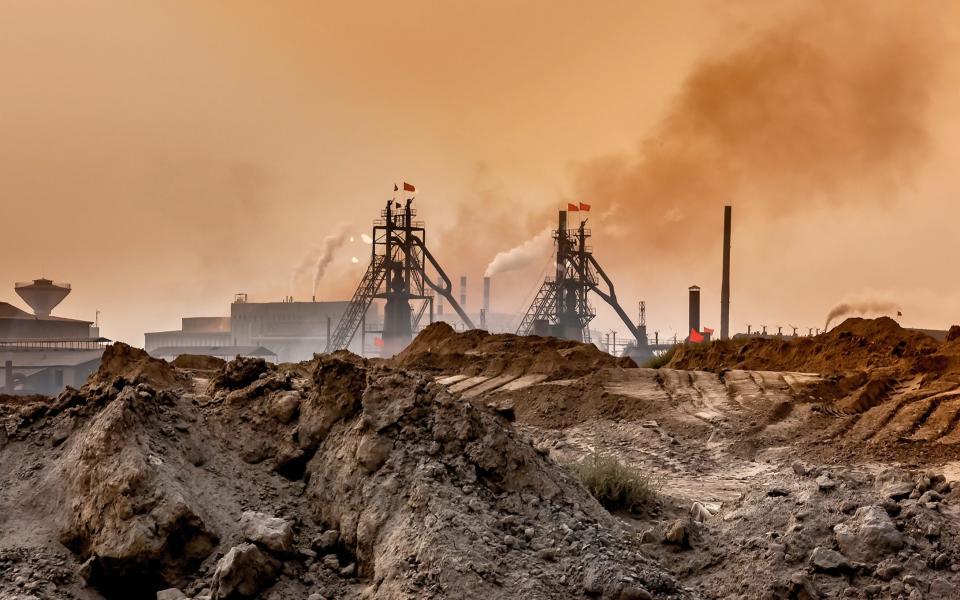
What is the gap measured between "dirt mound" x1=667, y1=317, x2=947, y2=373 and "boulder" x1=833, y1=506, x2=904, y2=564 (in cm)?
1441

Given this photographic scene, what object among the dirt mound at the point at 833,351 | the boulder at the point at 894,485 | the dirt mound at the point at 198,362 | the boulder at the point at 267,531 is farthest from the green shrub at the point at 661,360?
the boulder at the point at 267,531

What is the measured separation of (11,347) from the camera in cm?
5022

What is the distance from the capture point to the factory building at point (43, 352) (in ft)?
159

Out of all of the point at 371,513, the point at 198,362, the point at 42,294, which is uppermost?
the point at 42,294

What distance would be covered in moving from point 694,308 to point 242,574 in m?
48.8

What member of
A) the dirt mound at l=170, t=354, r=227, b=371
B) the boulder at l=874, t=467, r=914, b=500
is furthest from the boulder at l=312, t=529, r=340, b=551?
the dirt mound at l=170, t=354, r=227, b=371

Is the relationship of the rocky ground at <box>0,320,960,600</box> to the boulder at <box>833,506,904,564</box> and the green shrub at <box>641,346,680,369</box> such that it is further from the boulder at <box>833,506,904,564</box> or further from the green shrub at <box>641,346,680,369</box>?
the green shrub at <box>641,346,680,369</box>

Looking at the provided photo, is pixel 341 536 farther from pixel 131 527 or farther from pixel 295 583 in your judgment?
pixel 131 527

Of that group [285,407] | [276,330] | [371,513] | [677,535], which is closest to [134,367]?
[285,407]

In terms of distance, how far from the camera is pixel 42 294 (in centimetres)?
6425

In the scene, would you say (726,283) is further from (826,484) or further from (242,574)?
(242,574)

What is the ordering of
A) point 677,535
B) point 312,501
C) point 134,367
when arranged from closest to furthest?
1. point 312,501
2. point 677,535
3. point 134,367

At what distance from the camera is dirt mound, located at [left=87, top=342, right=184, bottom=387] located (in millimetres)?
16453

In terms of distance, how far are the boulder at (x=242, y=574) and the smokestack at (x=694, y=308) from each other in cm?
4851
